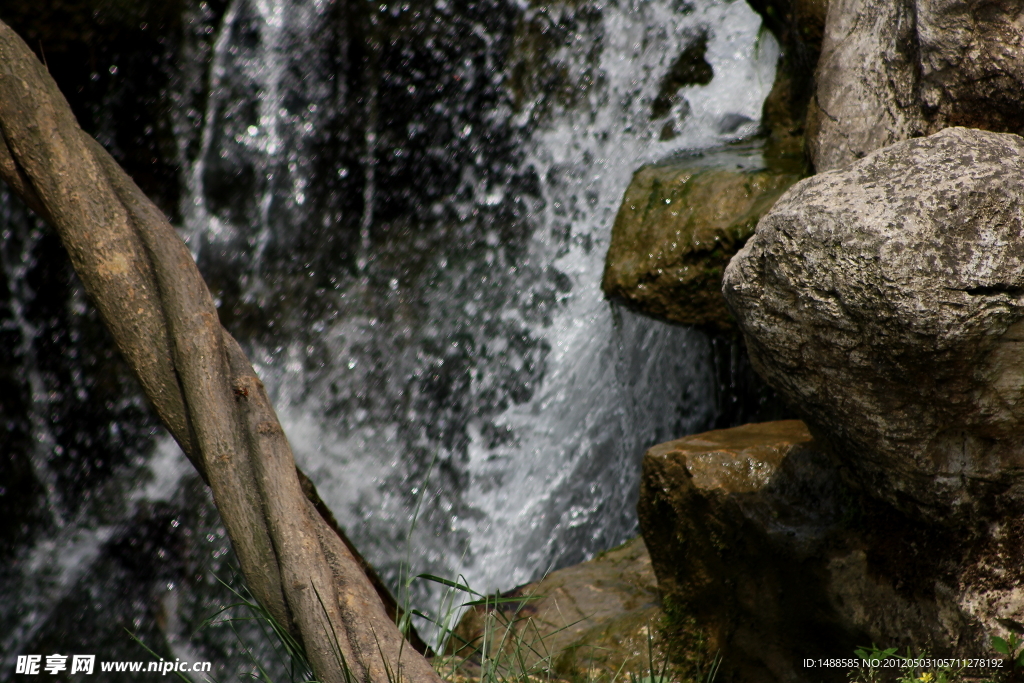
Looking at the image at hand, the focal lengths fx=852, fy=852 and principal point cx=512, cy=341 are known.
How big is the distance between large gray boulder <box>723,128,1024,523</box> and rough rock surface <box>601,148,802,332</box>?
1936mm

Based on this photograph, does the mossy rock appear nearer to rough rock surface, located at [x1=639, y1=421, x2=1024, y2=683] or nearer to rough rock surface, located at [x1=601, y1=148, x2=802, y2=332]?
rough rock surface, located at [x1=639, y1=421, x2=1024, y2=683]

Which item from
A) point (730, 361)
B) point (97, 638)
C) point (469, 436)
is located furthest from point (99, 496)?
point (730, 361)

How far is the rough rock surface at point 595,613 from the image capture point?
10.0ft

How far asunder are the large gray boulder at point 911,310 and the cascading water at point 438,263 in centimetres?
249

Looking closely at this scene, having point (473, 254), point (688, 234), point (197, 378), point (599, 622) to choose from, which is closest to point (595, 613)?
point (599, 622)

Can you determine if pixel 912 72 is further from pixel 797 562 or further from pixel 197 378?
pixel 197 378

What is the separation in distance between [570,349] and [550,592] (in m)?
1.83

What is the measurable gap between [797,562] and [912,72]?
143 cm

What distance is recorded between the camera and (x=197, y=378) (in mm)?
1636

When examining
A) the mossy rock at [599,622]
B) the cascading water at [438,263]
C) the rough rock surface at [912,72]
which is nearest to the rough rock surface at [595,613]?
the mossy rock at [599,622]

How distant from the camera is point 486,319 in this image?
5.40 meters

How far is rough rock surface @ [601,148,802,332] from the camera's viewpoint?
397cm

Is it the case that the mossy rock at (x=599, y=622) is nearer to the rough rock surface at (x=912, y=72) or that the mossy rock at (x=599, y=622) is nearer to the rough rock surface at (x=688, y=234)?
the rough rock surface at (x=688, y=234)

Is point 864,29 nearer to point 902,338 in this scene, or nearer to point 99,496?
point 902,338
